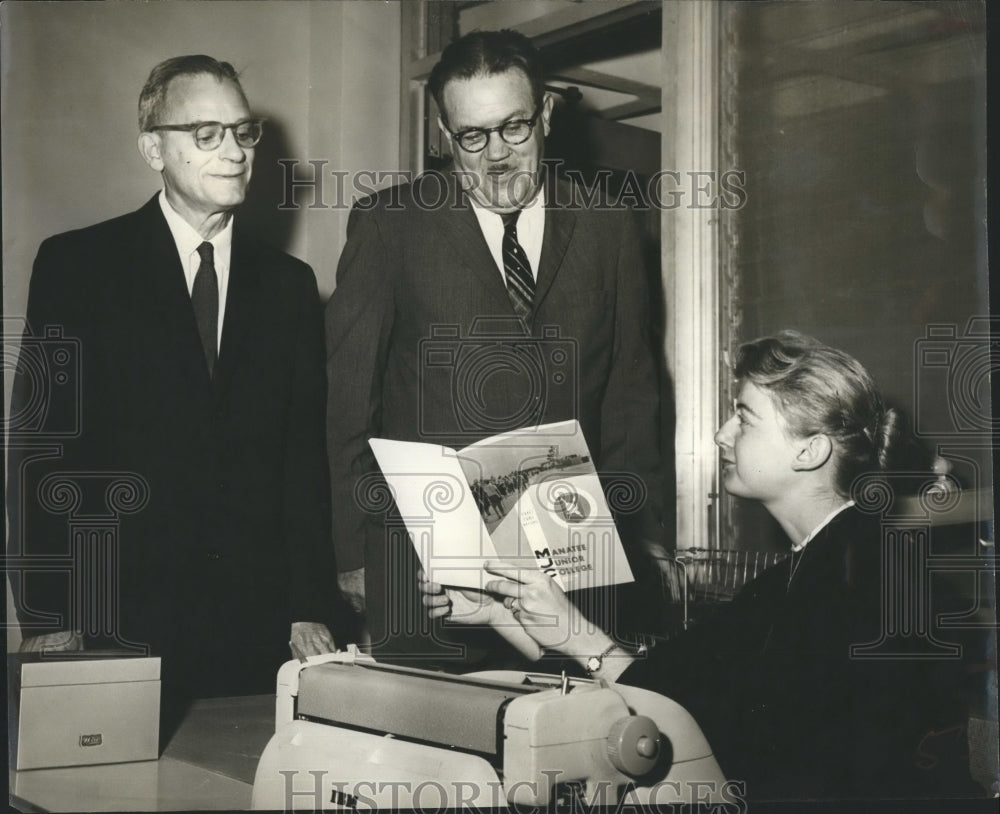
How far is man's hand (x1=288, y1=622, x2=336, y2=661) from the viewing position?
2.11m

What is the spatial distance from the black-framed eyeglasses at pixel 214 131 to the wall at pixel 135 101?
34mm

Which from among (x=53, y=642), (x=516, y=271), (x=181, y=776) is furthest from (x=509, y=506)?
(x=53, y=642)

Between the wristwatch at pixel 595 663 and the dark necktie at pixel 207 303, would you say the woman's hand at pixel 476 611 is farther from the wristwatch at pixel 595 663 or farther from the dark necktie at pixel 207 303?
the dark necktie at pixel 207 303

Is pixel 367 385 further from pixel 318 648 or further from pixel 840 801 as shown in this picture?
pixel 840 801

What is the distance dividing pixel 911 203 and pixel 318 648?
1420 mm

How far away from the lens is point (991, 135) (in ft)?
7.31

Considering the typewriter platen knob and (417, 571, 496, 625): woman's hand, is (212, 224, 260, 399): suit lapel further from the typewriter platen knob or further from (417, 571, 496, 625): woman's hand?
the typewriter platen knob

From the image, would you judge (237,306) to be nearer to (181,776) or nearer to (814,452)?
(181,776)

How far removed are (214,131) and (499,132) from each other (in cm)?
54

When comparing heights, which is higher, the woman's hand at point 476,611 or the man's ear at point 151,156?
the man's ear at point 151,156

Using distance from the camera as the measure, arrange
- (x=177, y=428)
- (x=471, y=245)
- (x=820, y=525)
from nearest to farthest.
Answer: (x=820, y=525) → (x=177, y=428) → (x=471, y=245)

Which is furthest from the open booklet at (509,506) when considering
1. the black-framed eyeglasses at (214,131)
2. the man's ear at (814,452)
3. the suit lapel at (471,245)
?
the black-framed eyeglasses at (214,131)

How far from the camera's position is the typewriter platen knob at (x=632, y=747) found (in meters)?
1.53

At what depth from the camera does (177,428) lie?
6.72ft
